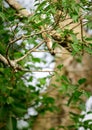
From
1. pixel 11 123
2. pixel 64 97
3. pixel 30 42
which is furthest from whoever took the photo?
pixel 64 97

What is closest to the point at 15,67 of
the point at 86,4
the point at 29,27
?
the point at 29,27

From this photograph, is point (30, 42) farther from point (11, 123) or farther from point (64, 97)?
point (64, 97)

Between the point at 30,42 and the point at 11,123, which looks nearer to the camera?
the point at 30,42

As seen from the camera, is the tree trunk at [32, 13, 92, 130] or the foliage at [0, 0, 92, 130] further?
the tree trunk at [32, 13, 92, 130]

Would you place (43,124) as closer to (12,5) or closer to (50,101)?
(50,101)

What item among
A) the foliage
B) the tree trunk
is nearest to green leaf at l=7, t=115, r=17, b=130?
the foliage

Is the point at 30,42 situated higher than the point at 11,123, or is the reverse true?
the point at 11,123

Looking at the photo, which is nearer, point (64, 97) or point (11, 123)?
point (11, 123)

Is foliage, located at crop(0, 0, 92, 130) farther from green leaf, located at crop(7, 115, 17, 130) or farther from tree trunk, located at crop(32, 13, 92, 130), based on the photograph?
tree trunk, located at crop(32, 13, 92, 130)

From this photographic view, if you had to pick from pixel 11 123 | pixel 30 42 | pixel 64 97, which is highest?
pixel 64 97

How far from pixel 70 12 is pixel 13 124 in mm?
944

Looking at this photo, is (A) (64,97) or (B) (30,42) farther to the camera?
(A) (64,97)

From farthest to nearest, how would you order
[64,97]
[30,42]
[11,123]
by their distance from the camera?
1. [64,97]
2. [11,123]
3. [30,42]

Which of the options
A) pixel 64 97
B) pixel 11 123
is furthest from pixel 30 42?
pixel 64 97
